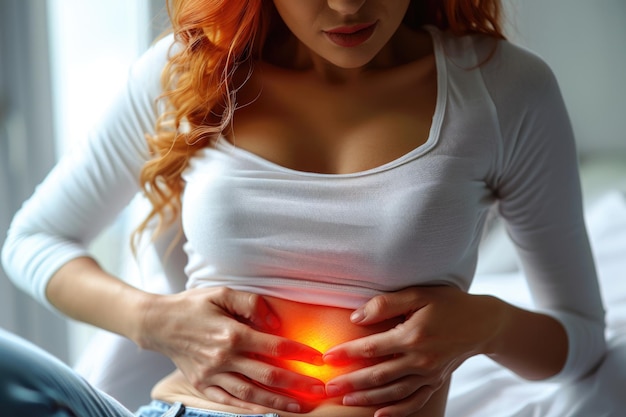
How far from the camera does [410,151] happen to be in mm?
1053

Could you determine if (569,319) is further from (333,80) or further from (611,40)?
(611,40)

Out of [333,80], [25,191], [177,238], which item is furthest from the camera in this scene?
[25,191]

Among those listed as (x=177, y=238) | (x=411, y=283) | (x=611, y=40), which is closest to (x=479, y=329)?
(x=411, y=283)

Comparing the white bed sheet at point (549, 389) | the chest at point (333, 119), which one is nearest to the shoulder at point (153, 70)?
the chest at point (333, 119)

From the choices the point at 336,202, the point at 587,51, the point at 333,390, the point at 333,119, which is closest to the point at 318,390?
the point at 333,390

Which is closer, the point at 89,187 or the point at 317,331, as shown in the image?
the point at 317,331

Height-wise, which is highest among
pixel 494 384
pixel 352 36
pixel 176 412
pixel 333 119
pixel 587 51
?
pixel 352 36

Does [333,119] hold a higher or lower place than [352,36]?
lower

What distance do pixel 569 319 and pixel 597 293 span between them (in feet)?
0.23

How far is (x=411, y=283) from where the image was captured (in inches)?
41.5

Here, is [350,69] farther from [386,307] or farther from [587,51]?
[587,51]

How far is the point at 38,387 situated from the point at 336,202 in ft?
1.40

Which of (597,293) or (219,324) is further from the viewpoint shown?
(597,293)

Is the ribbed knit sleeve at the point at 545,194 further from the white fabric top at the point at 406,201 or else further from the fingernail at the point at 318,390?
the fingernail at the point at 318,390
